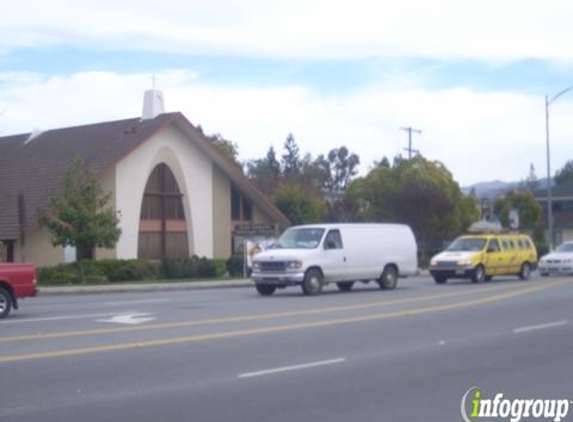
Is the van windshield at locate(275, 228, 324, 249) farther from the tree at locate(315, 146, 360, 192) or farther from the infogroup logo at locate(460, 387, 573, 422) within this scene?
the tree at locate(315, 146, 360, 192)

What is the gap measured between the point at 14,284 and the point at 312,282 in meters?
9.67

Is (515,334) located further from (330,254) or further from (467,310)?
(330,254)

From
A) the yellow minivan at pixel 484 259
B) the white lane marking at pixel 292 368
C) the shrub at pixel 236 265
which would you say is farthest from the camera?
the shrub at pixel 236 265

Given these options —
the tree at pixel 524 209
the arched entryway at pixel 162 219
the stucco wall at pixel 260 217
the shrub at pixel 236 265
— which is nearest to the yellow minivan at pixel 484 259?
the shrub at pixel 236 265

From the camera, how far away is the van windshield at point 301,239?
2866cm

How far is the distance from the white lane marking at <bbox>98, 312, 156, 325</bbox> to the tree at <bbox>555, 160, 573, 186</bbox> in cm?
11246

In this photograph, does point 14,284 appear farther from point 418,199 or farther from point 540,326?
point 418,199

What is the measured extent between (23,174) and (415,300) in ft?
98.3

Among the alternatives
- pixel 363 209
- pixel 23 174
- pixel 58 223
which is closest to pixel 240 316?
pixel 58 223

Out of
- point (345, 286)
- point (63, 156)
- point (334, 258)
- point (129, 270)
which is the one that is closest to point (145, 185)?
point (63, 156)

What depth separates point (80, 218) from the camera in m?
38.5

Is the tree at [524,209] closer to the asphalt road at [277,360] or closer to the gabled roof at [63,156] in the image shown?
the gabled roof at [63,156]

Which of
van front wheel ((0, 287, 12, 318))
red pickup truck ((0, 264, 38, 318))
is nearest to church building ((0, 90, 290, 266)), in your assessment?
red pickup truck ((0, 264, 38, 318))

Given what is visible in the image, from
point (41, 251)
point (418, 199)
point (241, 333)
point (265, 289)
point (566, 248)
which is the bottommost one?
point (241, 333)
